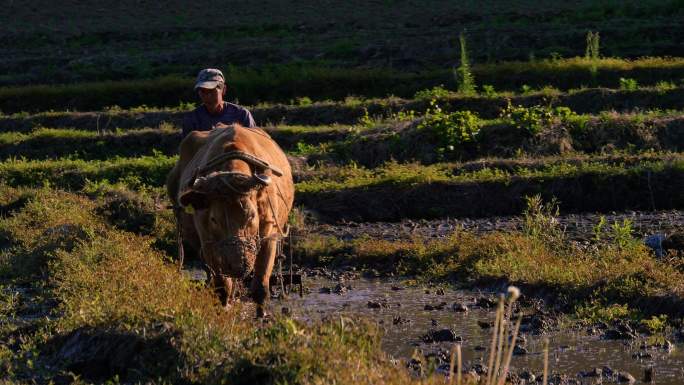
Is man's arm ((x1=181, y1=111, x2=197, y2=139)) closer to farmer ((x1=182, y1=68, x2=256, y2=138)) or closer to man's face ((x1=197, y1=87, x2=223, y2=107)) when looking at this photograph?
farmer ((x1=182, y1=68, x2=256, y2=138))

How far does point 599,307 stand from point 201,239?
3.37 meters

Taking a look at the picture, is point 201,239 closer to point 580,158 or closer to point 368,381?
point 368,381

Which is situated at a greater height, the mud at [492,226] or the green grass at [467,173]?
the green grass at [467,173]

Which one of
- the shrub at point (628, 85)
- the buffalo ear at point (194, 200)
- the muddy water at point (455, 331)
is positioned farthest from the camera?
the shrub at point (628, 85)

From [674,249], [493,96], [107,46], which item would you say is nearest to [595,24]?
[493,96]

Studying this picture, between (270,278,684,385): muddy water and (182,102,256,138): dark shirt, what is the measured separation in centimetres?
169

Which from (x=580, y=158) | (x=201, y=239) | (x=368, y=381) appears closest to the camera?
(x=368, y=381)

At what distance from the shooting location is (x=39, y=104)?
2748 cm

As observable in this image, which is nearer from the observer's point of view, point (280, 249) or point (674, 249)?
point (280, 249)

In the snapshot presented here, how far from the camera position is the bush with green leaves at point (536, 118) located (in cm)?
1825

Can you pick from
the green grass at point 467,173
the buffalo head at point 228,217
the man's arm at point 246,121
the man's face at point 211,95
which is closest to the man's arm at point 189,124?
the man's face at point 211,95

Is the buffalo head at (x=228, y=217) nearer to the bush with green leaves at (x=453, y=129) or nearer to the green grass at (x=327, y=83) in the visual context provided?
the bush with green leaves at (x=453, y=129)

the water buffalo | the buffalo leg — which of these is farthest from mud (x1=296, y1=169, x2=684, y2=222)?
the buffalo leg

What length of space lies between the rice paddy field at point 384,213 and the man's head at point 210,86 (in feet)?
4.94
